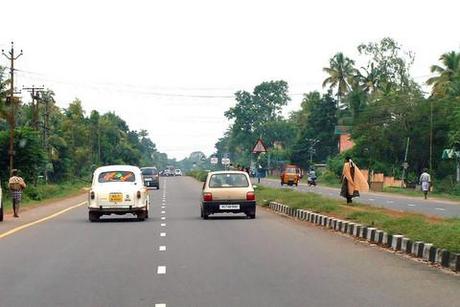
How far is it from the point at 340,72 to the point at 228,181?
254 feet

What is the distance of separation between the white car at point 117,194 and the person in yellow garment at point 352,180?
22.6ft

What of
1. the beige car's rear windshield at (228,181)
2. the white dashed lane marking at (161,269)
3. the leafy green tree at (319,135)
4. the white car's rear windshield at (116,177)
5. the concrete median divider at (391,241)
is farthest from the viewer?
the leafy green tree at (319,135)

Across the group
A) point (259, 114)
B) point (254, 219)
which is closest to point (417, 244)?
point (254, 219)

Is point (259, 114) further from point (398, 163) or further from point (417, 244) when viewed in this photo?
point (417, 244)

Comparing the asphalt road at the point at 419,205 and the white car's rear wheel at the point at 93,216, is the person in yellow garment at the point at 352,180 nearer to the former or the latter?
the asphalt road at the point at 419,205

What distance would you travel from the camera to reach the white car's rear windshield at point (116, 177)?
24481 millimetres

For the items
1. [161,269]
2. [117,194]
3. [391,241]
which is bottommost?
[161,269]

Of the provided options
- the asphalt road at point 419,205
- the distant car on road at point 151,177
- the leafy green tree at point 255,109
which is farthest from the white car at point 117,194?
the leafy green tree at point 255,109

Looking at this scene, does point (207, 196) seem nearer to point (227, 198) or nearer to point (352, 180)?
point (227, 198)

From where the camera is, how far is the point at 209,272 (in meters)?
11.6

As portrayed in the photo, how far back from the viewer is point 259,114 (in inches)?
5399

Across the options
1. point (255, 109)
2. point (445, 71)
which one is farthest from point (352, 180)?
point (255, 109)

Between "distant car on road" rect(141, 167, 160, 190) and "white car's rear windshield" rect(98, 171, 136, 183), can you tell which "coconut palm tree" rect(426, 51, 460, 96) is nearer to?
"distant car on road" rect(141, 167, 160, 190)

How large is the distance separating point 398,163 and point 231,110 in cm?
7034
